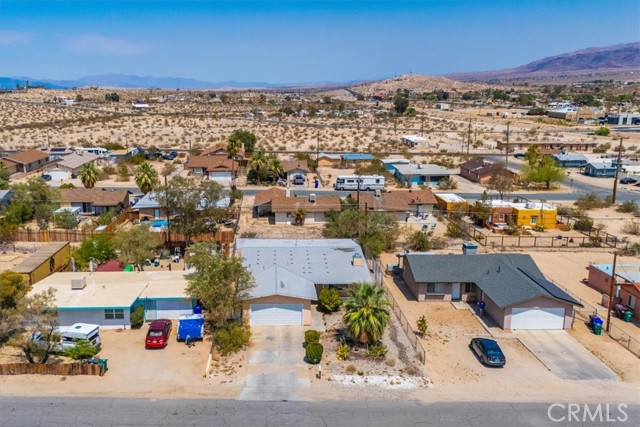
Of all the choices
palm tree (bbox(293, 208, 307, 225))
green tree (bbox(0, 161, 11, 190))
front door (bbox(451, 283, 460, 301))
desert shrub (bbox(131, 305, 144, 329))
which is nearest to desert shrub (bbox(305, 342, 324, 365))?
desert shrub (bbox(131, 305, 144, 329))

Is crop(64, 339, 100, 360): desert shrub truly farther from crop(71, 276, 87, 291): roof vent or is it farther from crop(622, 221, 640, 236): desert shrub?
crop(622, 221, 640, 236): desert shrub

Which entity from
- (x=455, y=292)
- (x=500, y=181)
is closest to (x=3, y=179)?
(x=455, y=292)

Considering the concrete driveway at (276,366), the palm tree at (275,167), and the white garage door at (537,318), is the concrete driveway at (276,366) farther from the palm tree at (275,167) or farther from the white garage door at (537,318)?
the palm tree at (275,167)

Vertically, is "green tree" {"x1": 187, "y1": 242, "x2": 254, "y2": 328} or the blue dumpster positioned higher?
"green tree" {"x1": 187, "y1": 242, "x2": 254, "y2": 328}

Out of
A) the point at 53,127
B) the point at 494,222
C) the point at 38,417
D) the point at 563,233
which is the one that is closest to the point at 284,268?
the point at 38,417

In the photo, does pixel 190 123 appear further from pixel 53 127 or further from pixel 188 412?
pixel 188 412

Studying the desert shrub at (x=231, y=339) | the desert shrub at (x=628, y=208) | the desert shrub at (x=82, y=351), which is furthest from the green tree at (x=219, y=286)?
the desert shrub at (x=628, y=208)
